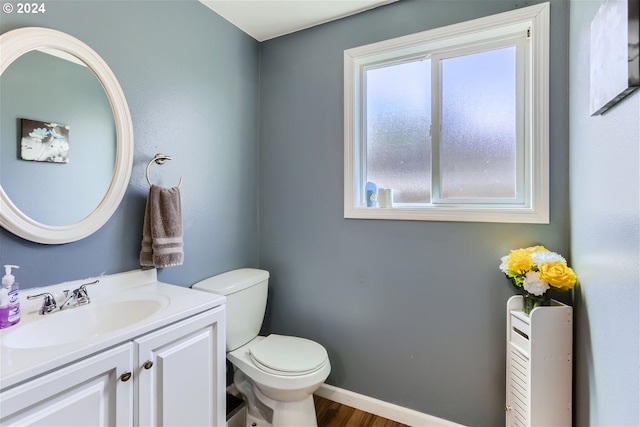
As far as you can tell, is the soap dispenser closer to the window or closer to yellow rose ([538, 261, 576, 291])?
the window

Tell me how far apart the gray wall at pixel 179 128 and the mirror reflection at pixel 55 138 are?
0.09m

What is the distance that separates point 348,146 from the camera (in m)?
1.82

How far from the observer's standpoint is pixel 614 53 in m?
0.78

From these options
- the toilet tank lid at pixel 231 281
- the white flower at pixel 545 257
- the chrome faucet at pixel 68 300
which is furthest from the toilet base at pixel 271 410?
the white flower at pixel 545 257

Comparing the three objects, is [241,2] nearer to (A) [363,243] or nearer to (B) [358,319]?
(A) [363,243]

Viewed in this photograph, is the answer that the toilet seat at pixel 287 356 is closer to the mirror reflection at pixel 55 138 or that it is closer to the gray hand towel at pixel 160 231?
the gray hand towel at pixel 160 231

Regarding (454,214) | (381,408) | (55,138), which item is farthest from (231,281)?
(454,214)

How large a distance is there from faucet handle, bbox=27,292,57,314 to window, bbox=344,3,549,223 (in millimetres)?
1392

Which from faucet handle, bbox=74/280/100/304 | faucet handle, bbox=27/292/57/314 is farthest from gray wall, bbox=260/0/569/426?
faucet handle, bbox=27/292/57/314

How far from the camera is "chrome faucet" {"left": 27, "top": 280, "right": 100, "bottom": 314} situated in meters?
1.06

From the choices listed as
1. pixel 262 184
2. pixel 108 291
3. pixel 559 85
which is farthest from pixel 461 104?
pixel 108 291

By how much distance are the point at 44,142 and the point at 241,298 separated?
3.58ft

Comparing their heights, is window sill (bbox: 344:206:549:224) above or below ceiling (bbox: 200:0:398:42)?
below

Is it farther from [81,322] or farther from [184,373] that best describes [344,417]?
[81,322]
